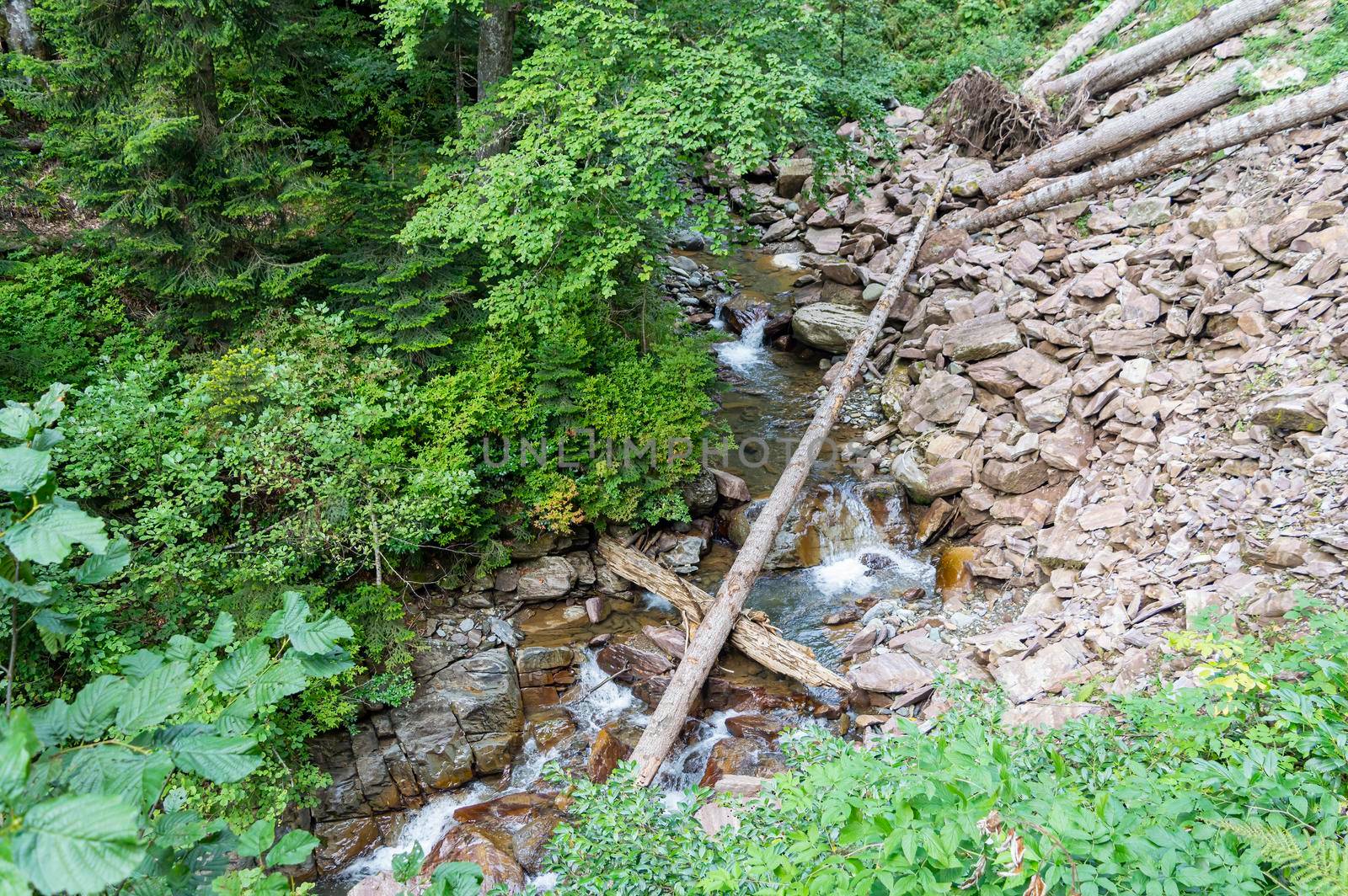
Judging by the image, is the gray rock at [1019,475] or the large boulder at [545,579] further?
the gray rock at [1019,475]

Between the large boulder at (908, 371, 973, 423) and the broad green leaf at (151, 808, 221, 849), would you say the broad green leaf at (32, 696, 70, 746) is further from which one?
the large boulder at (908, 371, 973, 423)

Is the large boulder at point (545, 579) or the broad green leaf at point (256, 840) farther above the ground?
the broad green leaf at point (256, 840)

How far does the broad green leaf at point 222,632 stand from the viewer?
79.2 inches

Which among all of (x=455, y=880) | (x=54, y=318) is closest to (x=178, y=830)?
(x=455, y=880)

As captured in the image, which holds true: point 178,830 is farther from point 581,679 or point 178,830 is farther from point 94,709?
point 581,679

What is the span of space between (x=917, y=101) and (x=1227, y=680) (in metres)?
16.6

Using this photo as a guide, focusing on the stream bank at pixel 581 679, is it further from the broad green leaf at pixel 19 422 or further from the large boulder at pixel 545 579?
the broad green leaf at pixel 19 422

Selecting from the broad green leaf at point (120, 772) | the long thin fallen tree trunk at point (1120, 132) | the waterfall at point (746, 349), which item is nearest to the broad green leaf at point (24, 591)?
the broad green leaf at point (120, 772)

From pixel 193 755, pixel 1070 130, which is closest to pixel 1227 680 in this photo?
pixel 193 755

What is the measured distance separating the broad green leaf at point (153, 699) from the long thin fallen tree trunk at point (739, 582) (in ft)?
16.7

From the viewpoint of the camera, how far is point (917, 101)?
17.2 meters

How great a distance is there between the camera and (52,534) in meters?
1.64

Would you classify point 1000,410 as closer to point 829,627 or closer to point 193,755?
point 829,627

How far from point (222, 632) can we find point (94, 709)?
1.19 feet
